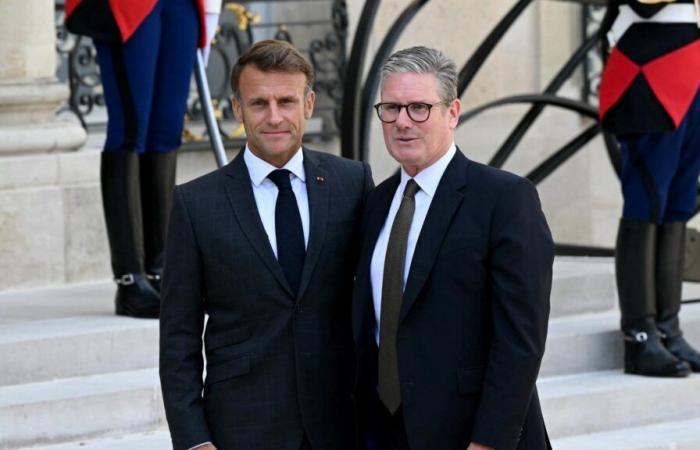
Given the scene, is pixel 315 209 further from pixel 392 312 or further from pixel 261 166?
pixel 392 312

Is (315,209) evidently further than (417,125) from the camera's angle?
Yes

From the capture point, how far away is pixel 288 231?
3.48 meters

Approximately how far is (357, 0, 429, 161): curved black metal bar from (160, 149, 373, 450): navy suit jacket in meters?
3.02

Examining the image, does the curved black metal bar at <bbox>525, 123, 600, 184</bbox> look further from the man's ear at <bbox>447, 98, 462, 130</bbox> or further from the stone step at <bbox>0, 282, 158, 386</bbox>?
the man's ear at <bbox>447, 98, 462, 130</bbox>

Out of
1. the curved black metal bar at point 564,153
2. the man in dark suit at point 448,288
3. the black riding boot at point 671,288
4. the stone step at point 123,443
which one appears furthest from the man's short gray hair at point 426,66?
the curved black metal bar at point 564,153

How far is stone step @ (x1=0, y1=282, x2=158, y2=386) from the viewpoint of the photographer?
5098 mm

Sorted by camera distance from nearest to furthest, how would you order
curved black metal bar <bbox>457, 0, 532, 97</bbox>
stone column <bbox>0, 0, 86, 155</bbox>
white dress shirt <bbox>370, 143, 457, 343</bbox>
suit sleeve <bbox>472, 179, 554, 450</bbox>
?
suit sleeve <bbox>472, 179, 554, 450</bbox>
white dress shirt <bbox>370, 143, 457, 343</bbox>
stone column <bbox>0, 0, 86, 155</bbox>
curved black metal bar <bbox>457, 0, 532, 97</bbox>

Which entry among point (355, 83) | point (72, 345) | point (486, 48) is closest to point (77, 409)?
point (72, 345)

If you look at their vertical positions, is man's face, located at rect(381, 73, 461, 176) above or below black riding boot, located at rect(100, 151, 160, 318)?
above

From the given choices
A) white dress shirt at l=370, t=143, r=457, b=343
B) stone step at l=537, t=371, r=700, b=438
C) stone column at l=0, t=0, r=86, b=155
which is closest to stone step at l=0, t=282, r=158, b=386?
stone column at l=0, t=0, r=86, b=155

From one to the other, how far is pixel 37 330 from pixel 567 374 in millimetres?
1715

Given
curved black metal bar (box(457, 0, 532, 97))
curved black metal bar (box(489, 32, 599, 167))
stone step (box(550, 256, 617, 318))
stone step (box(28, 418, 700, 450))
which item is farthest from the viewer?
curved black metal bar (box(489, 32, 599, 167))

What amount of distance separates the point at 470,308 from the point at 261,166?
51cm

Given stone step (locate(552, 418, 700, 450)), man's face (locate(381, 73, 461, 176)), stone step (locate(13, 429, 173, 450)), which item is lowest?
stone step (locate(552, 418, 700, 450))
